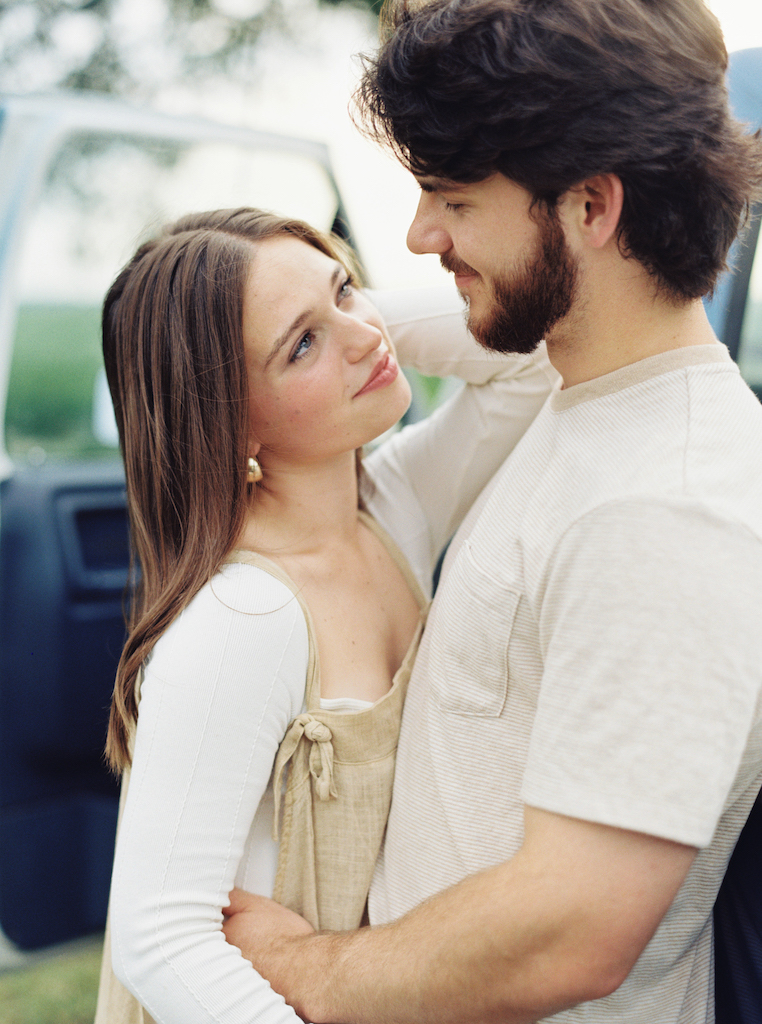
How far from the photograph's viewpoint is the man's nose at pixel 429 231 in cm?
133

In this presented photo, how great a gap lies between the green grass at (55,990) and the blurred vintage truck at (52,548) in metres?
0.29

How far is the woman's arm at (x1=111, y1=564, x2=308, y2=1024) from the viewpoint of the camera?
1.26 m

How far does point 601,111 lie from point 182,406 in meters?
0.79

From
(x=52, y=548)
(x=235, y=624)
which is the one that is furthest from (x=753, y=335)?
(x=52, y=548)

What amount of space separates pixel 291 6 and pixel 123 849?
803 cm

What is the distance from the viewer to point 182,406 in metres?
1.53

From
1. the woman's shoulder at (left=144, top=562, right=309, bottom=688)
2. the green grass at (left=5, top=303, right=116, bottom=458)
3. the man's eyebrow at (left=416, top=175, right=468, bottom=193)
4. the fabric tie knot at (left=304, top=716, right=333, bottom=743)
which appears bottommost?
the fabric tie knot at (left=304, top=716, right=333, bottom=743)

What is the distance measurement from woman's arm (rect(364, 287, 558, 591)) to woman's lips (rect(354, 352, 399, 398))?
226 mm

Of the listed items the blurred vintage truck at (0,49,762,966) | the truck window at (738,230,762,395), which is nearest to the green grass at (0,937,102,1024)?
the blurred vintage truck at (0,49,762,966)

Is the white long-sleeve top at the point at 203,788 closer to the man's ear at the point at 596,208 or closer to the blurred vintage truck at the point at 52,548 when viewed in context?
the man's ear at the point at 596,208

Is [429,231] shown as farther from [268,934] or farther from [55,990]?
[55,990]

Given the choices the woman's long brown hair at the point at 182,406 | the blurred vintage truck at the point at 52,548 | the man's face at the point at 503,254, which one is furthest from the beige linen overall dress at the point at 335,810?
the blurred vintage truck at the point at 52,548

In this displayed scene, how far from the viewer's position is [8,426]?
220 cm

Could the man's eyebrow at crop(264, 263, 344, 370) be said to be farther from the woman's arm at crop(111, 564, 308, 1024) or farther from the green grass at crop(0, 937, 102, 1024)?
the green grass at crop(0, 937, 102, 1024)
